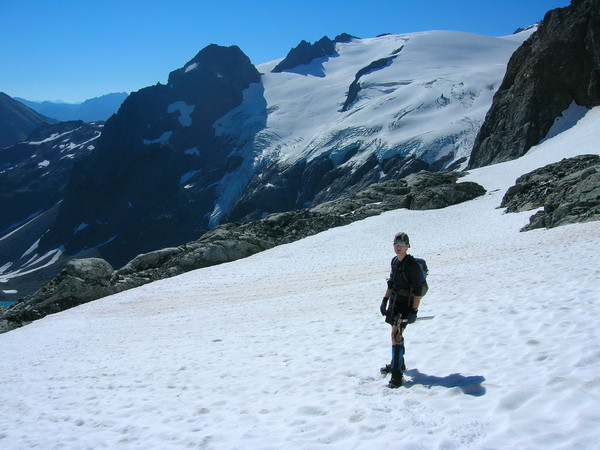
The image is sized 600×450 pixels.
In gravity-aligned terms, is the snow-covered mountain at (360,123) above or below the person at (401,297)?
above

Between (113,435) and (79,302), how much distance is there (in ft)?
68.1

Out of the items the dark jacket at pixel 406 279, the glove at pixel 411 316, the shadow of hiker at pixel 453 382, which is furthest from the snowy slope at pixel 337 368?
the dark jacket at pixel 406 279

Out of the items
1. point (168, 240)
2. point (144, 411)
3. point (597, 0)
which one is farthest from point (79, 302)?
point (168, 240)

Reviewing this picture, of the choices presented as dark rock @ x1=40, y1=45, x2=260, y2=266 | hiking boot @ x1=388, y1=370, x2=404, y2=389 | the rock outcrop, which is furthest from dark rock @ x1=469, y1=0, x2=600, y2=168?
dark rock @ x1=40, y1=45, x2=260, y2=266

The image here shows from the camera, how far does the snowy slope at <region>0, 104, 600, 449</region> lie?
5.21 meters

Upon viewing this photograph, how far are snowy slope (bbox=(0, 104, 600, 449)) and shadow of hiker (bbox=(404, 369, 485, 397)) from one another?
0.03 meters

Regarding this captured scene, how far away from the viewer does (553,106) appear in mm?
59031

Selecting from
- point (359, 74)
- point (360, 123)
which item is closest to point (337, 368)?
point (360, 123)

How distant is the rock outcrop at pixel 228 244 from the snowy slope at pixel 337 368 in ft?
20.5

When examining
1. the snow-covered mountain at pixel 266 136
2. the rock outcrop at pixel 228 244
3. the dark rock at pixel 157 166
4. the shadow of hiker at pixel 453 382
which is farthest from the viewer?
the dark rock at pixel 157 166

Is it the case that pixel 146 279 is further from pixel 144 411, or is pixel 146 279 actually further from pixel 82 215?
pixel 82 215

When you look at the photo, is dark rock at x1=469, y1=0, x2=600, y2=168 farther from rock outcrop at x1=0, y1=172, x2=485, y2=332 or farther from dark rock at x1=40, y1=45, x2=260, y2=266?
dark rock at x1=40, y1=45, x2=260, y2=266

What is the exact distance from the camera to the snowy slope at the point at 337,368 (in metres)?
5.21

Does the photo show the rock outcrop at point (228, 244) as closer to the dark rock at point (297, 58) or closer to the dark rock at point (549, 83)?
the dark rock at point (549, 83)
